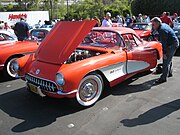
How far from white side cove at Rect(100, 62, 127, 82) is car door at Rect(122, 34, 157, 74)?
220mm

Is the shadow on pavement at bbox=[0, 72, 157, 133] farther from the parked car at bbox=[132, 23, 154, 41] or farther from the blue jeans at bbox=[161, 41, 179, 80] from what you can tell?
the parked car at bbox=[132, 23, 154, 41]

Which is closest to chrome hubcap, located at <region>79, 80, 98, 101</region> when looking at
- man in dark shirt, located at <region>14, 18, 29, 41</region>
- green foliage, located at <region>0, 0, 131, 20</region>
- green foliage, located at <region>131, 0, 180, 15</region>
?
man in dark shirt, located at <region>14, 18, 29, 41</region>

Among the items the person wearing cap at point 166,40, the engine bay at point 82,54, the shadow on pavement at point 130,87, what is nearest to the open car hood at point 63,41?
the engine bay at point 82,54

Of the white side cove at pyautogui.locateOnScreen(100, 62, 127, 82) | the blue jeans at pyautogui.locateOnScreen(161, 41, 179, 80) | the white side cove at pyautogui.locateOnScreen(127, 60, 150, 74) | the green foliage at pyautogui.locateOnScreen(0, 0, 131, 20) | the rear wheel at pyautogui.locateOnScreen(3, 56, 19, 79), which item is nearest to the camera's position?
the white side cove at pyautogui.locateOnScreen(100, 62, 127, 82)

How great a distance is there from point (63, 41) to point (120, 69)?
53.6 inches

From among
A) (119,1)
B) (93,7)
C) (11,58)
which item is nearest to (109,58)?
(11,58)

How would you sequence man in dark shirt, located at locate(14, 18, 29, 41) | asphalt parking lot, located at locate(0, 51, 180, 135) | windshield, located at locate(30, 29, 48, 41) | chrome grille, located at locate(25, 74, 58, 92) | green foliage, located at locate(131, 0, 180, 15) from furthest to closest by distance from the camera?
green foliage, located at locate(131, 0, 180, 15) < man in dark shirt, located at locate(14, 18, 29, 41) < windshield, located at locate(30, 29, 48, 41) < chrome grille, located at locate(25, 74, 58, 92) < asphalt parking lot, located at locate(0, 51, 180, 135)

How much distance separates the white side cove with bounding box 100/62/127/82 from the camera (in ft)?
14.3

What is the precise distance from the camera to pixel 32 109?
412cm

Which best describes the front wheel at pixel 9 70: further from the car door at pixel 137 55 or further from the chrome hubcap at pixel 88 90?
the car door at pixel 137 55

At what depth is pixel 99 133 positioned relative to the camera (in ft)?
10.8

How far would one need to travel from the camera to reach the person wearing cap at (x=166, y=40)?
5.05m

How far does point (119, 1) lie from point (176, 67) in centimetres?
3659

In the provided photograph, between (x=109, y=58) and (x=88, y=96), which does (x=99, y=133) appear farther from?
(x=109, y=58)
